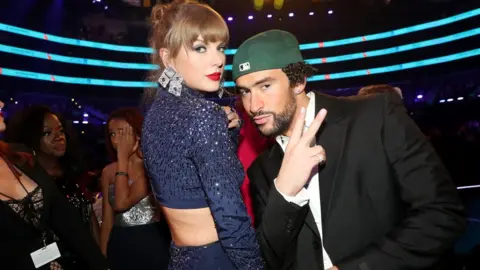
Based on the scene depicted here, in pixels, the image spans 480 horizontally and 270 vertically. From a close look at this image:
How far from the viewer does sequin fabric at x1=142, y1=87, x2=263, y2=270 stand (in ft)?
5.79

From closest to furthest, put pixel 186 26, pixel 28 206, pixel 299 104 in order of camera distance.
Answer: pixel 186 26, pixel 299 104, pixel 28 206

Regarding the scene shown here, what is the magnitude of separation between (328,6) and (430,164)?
1778 cm

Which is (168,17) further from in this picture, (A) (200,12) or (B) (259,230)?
(B) (259,230)

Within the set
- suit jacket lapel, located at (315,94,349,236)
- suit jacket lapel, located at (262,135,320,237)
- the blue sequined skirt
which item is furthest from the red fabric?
the blue sequined skirt

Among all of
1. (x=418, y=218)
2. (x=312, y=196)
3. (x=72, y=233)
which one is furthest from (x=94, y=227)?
(x=418, y=218)

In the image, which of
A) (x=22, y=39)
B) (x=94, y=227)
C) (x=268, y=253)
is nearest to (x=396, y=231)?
(x=268, y=253)

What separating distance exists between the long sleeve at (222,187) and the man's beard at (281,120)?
1.60ft

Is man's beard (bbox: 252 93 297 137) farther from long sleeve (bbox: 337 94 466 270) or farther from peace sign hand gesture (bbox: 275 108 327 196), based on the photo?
long sleeve (bbox: 337 94 466 270)

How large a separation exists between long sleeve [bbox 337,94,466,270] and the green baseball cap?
2.45 ft

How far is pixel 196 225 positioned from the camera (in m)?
1.89

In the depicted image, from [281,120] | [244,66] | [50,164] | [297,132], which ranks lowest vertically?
[297,132]

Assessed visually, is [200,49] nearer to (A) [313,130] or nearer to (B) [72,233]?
(A) [313,130]

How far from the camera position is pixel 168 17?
207 centimetres

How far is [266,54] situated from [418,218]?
1.09 meters
